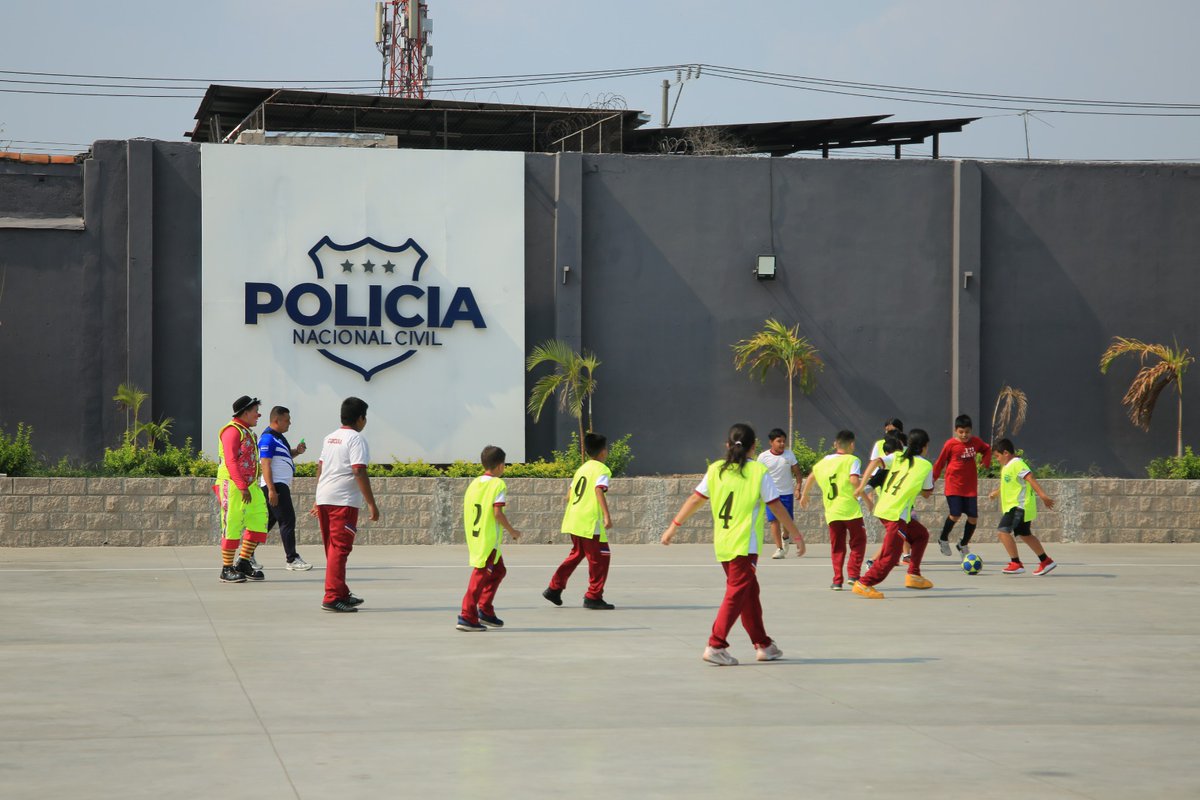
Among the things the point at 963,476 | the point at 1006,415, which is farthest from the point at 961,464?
the point at 1006,415

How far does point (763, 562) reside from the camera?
1805cm

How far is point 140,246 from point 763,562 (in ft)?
36.3

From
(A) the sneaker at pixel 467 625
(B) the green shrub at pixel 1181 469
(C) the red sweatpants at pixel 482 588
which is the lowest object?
(A) the sneaker at pixel 467 625

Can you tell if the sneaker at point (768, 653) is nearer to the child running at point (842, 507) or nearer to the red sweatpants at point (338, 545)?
the red sweatpants at point (338, 545)

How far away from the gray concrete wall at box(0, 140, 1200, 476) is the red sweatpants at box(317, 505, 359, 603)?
976 cm

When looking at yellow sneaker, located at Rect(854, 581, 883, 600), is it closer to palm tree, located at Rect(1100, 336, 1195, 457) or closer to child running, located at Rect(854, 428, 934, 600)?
child running, located at Rect(854, 428, 934, 600)

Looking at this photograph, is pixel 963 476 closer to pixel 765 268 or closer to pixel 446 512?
pixel 765 268

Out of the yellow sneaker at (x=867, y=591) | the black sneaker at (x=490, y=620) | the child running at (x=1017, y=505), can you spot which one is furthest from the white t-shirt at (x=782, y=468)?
the black sneaker at (x=490, y=620)

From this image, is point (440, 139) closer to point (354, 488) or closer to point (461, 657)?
point (354, 488)

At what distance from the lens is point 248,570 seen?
1481cm

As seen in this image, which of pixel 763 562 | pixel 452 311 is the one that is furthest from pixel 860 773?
pixel 452 311

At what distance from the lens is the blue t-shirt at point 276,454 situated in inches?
593

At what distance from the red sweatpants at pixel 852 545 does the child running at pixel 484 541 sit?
15.1 ft

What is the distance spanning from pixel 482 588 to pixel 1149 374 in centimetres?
1632
